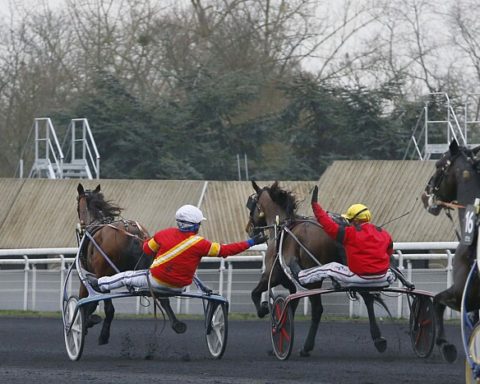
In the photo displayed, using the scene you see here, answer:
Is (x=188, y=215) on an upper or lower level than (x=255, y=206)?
upper

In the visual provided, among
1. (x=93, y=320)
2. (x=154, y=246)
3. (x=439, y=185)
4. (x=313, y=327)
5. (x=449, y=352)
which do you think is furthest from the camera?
(x=93, y=320)

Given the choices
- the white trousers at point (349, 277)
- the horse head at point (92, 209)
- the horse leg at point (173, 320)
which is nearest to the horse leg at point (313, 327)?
the white trousers at point (349, 277)

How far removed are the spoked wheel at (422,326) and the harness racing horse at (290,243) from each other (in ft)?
1.44

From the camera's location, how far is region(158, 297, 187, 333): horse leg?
1259 centimetres

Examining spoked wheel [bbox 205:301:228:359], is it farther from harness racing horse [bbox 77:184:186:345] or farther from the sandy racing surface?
harness racing horse [bbox 77:184:186:345]

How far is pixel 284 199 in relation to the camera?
14992mm

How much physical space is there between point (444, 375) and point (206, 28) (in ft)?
120

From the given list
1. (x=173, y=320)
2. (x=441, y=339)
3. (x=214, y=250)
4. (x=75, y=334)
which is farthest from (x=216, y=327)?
(x=441, y=339)

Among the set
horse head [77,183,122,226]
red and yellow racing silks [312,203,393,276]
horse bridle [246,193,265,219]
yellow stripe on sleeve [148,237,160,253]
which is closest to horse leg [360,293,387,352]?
red and yellow racing silks [312,203,393,276]

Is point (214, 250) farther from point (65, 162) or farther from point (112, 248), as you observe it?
point (65, 162)

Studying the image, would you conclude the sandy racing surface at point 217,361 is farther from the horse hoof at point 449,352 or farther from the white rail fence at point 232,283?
the white rail fence at point 232,283

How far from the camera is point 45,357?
13359 millimetres

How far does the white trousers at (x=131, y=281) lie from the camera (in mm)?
12828

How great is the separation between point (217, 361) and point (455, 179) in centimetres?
311
